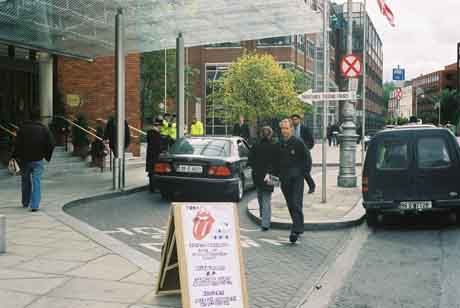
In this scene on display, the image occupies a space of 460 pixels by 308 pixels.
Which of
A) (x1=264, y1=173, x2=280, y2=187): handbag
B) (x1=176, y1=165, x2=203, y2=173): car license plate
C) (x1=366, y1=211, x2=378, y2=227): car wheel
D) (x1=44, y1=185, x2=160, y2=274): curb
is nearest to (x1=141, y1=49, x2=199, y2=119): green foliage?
(x1=176, y1=165, x2=203, y2=173): car license plate

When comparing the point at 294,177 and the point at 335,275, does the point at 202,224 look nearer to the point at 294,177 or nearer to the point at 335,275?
the point at 335,275

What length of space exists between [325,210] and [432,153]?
2347 millimetres

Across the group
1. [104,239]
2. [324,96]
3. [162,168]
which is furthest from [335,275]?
[162,168]

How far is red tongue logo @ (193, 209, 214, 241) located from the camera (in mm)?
5309

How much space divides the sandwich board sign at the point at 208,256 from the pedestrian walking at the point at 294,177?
3.64m

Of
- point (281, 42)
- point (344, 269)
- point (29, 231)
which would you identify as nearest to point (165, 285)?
point (344, 269)

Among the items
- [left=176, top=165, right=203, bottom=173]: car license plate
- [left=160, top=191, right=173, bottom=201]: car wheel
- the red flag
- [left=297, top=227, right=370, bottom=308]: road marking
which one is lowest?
[left=297, top=227, right=370, bottom=308]: road marking

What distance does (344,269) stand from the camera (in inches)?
301

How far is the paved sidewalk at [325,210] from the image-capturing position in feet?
34.8

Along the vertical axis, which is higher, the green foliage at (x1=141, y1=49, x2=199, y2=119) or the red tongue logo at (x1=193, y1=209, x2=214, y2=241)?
the green foliage at (x1=141, y1=49, x2=199, y2=119)

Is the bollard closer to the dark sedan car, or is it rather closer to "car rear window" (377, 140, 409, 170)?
the dark sedan car

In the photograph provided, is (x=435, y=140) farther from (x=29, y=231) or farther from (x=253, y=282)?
(x=29, y=231)

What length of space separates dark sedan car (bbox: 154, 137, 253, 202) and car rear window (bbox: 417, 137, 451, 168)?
402cm

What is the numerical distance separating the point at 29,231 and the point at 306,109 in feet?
141
